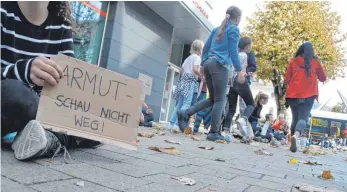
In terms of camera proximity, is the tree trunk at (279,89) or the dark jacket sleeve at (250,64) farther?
the tree trunk at (279,89)

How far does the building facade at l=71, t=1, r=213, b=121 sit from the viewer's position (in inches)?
341

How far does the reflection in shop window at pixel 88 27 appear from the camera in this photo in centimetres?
823

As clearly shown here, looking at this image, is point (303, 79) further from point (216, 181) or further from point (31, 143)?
point (31, 143)

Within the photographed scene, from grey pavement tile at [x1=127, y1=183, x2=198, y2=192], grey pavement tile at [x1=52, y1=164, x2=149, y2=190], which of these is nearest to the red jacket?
grey pavement tile at [x1=127, y1=183, x2=198, y2=192]

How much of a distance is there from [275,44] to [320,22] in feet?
8.95

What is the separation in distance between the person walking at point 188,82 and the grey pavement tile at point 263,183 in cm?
430

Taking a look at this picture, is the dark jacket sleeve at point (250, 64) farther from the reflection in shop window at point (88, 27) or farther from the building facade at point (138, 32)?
the reflection in shop window at point (88, 27)

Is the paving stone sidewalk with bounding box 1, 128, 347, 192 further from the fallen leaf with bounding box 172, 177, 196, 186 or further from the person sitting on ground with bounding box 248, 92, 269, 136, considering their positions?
the person sitting on ground with bounding box 248, 92, 269, 136

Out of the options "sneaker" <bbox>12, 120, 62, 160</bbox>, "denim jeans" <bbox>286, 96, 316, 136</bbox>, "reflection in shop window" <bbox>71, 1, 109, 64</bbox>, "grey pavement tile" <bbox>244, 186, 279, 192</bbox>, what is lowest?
"grey pavement tile" <bbox>244, 186, 279, 192</bbox>

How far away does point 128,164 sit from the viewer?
7.48 ft

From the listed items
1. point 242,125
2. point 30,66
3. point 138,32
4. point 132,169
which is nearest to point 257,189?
point 132,169

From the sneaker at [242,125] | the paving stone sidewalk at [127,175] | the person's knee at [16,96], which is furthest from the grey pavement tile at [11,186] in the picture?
the sneaker at [242,125]

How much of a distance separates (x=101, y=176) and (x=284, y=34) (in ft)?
62.9

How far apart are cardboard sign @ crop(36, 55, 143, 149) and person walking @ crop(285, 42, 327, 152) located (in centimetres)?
432
